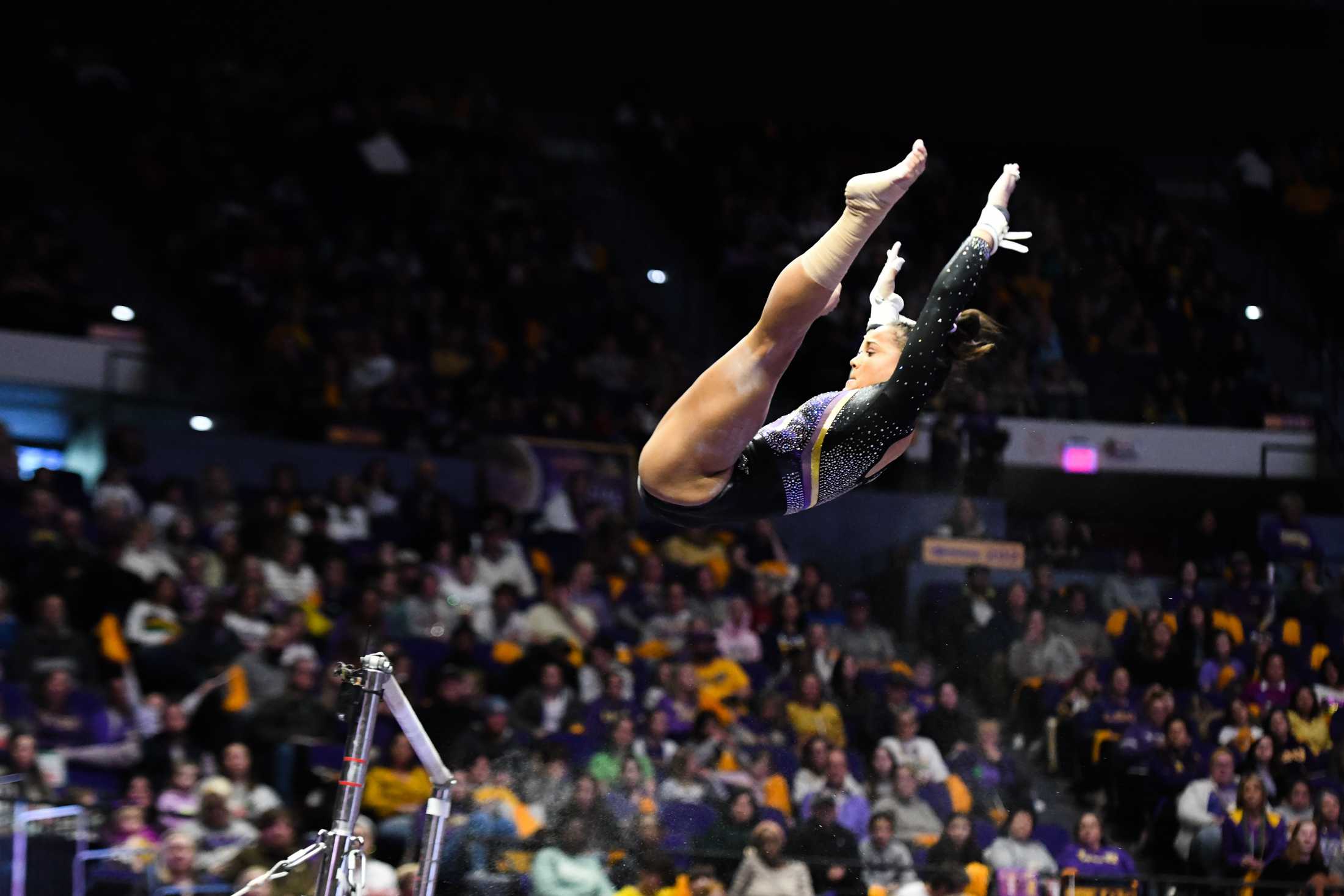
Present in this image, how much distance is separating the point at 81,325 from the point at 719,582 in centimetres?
450

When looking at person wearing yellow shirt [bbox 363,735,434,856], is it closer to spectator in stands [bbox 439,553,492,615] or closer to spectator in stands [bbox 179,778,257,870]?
spectator in stands [bbox 179,778,257,870]

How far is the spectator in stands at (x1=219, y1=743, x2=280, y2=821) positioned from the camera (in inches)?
239

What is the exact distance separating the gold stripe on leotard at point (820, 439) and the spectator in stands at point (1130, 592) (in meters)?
4.72

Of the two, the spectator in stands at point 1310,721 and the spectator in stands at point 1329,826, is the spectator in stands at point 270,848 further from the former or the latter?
the spectator in stands at point 1310,721

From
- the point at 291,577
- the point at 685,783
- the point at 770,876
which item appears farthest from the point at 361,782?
the point at 291,577

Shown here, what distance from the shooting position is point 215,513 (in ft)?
26.4

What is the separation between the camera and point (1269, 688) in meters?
7.53

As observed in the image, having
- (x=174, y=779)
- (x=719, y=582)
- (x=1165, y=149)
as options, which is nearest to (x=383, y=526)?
(x=719, y=582)

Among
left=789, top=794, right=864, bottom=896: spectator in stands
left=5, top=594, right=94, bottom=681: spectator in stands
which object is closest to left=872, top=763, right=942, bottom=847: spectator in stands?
left=789, top=794, right=864, bottom=896: spectator in stands

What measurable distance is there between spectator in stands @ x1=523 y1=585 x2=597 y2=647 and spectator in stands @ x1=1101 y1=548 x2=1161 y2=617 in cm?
289

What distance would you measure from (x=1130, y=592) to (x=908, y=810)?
226 cm

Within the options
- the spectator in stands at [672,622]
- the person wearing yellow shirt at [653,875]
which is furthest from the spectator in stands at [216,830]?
the spectator in stands at [672,622]

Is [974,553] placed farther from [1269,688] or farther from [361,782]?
[361,782]

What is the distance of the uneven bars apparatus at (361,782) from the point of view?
3.34 meters
